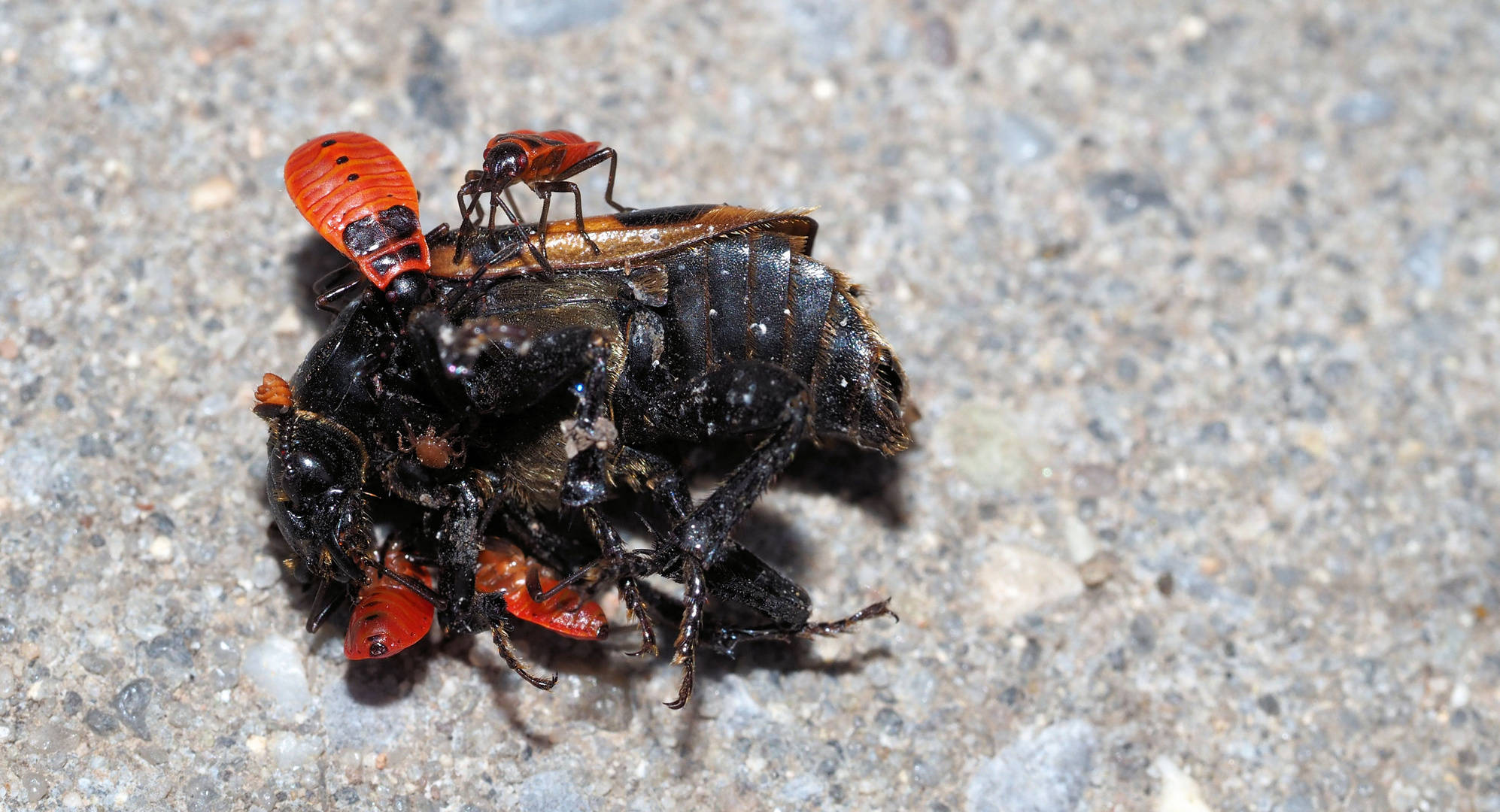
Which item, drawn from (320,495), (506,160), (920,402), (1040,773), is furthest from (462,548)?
(1040,773)

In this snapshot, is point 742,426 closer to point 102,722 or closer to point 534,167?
point 534,167

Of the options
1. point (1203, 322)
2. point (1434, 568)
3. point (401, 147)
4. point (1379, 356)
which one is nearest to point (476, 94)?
point (401, 147)

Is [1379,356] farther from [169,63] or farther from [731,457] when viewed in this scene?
[169,63]

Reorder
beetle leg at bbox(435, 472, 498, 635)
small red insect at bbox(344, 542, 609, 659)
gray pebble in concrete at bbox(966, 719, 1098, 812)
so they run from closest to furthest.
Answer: small red insect at bbox(344, 542, 609, 659) → beetle leg at bbox(435, 472, 498, 635) → gray pebble in concrete at bbox(966, 719, 1098, 812)

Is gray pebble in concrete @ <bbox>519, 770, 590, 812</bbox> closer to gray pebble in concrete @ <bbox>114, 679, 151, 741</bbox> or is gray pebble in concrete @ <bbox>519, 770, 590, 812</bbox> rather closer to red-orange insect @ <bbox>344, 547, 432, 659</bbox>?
red-orange insect @ <bbox>344, 547, 432, 659</bbox>

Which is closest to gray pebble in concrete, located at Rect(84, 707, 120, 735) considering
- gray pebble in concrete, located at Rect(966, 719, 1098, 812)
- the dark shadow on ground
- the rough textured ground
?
the rough textured ground

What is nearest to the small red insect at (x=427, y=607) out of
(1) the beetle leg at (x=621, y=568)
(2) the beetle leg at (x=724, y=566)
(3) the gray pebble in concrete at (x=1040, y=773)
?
(1) the beetle leg at (x=621, y=568)

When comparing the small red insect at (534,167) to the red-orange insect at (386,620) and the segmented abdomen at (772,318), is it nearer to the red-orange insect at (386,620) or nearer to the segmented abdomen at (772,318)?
the segmented abdomen at (772,318)
